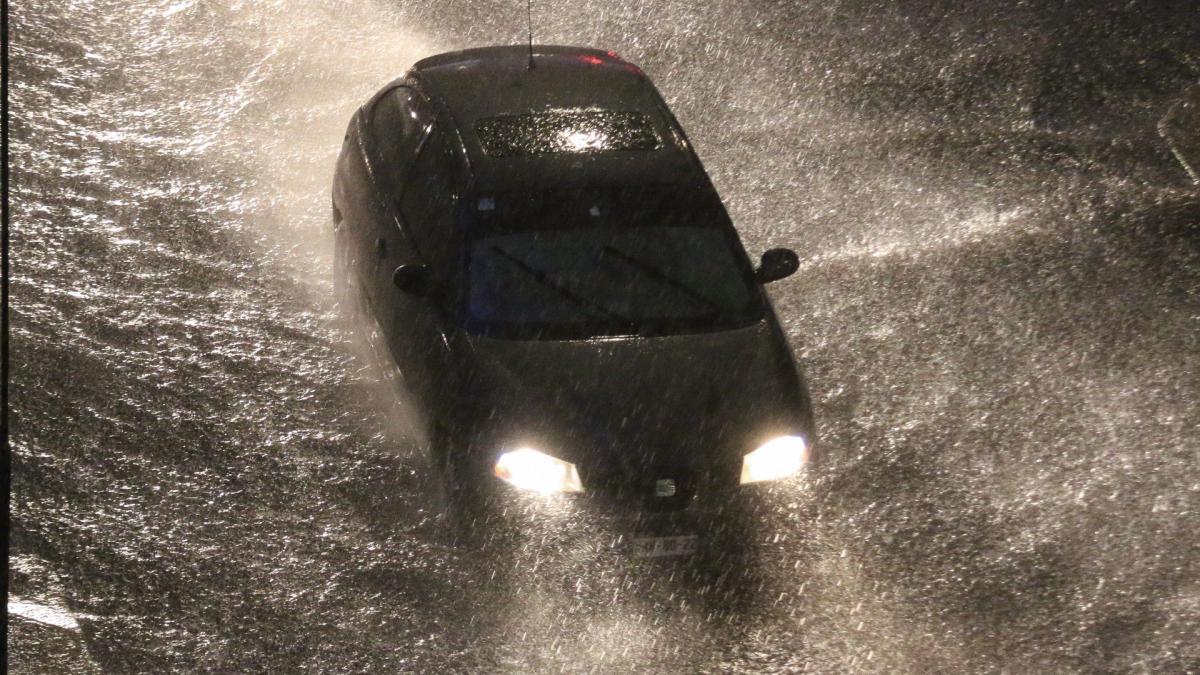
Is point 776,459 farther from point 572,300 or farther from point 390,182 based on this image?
point 390,182

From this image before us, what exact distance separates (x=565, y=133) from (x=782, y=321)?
195 cm

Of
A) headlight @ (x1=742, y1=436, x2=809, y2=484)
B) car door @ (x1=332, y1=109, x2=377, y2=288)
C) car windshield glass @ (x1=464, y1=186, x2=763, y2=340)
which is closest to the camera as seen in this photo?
headlight @ (x1=742, y1=436, x2=809, y2=484)

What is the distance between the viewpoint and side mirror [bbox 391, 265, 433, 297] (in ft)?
22.8

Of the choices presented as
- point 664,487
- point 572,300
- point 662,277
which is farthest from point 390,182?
point 664,487

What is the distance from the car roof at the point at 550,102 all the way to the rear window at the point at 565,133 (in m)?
0.05

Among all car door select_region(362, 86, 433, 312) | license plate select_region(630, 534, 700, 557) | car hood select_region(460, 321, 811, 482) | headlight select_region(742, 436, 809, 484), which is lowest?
license plate select_region(630, 534, 700, 557)

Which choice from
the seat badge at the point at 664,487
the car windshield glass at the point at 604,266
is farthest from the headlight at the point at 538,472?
the car windshield glass at the point at 604,266

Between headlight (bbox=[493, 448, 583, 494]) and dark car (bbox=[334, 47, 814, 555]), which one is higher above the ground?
dark car (bbox=[334, 47, 814, 555])

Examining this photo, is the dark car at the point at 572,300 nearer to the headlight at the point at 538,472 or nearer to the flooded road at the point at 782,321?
the headlight at the point at 538,472

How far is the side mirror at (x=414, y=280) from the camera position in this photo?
22.8 feet

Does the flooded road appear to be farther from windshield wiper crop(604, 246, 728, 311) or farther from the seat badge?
windshield wiper crop(604, 246, 728, 311)

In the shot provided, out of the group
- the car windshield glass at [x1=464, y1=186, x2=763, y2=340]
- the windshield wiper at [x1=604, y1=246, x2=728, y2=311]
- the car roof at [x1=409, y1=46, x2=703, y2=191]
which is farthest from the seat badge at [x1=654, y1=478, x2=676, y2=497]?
the car roof at [x1=409, y1=46, x2=703, y2=191]

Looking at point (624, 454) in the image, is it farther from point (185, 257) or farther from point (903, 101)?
point (903, 101)

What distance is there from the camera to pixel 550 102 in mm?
8062
